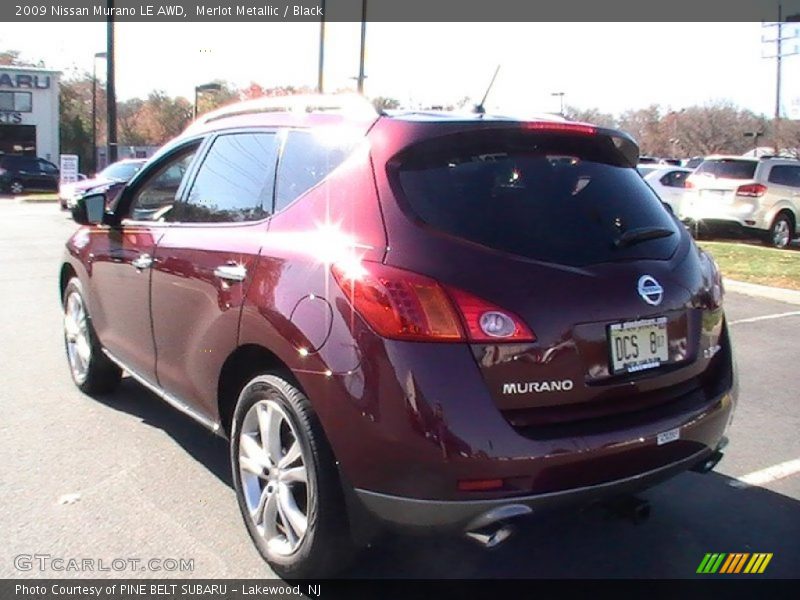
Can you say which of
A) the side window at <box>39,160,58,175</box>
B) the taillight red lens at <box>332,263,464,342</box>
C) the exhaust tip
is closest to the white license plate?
the exhaust tip

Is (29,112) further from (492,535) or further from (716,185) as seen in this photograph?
(492,535)

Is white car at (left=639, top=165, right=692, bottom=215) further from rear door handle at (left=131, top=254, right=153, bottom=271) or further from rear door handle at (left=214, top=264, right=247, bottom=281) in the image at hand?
rear door handle at (left=214, top=264, right=247, bottom=281)

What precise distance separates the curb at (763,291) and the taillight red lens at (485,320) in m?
7.83

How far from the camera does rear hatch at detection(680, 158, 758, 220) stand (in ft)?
51.8

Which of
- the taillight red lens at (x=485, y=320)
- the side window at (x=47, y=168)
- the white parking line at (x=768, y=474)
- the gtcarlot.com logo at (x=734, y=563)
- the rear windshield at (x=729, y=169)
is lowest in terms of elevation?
the gtcarlot.com logo at (x=734, y=563)

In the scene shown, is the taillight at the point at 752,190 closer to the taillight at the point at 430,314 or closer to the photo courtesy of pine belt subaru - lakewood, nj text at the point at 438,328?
the photo courtesy of pine belt subaru - lakewood, nj text at the point at 438,328

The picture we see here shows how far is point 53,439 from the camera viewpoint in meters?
4.61

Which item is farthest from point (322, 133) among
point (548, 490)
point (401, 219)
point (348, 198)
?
point (548, 490)

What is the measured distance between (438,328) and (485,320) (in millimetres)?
157

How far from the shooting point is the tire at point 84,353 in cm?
524

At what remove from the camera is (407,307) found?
8.68 ft

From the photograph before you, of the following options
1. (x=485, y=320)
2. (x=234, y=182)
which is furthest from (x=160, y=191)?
(x=485, y=320)

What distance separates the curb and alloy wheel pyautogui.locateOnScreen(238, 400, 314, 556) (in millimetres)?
7902

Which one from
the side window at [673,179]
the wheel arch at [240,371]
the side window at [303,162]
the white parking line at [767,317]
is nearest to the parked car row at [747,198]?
the side window at [673,179]
